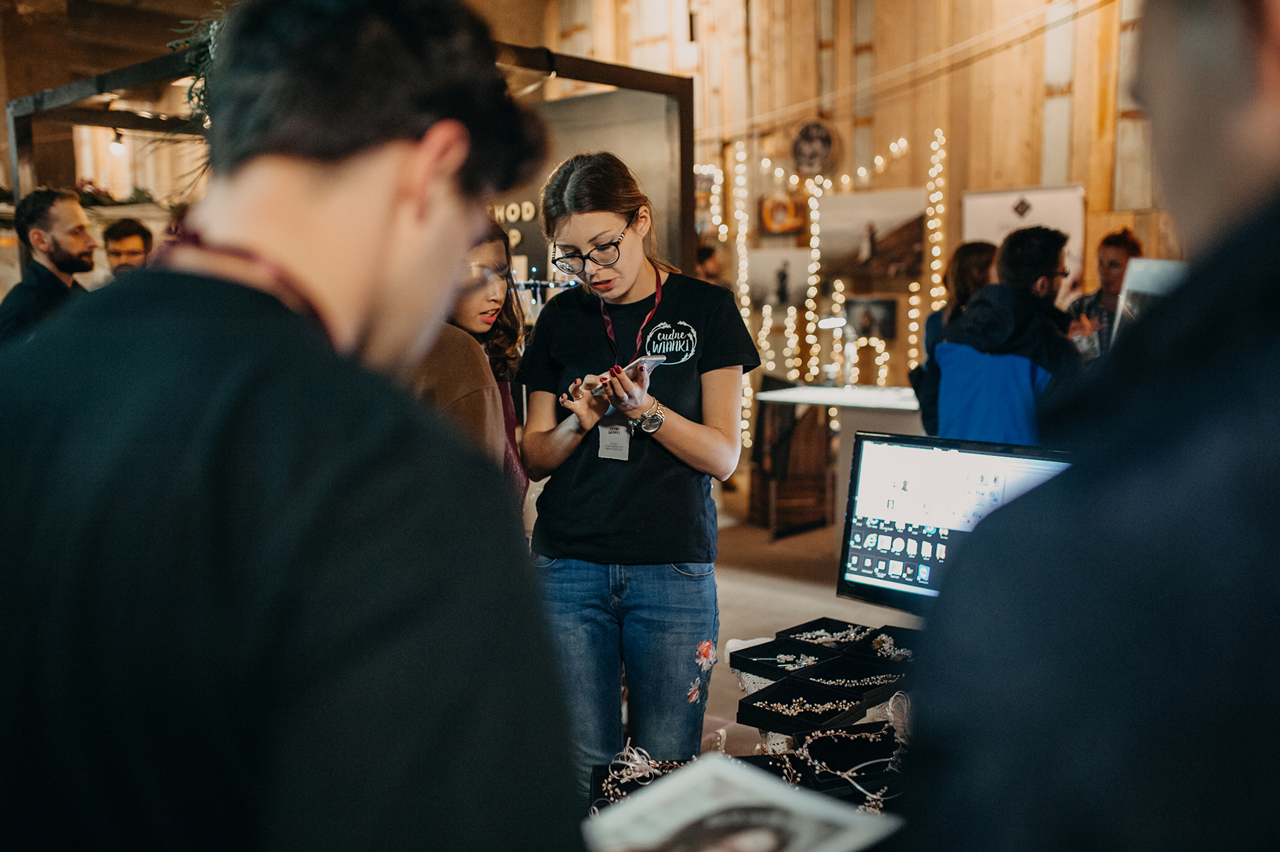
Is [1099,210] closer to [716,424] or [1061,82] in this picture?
[1061,82]

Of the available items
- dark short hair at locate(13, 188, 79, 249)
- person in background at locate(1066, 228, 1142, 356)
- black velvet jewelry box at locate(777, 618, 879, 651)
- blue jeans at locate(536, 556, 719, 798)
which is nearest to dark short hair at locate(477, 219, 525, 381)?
blue jeans at locate(536, 556, 719, 798)

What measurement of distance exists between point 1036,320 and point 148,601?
3.38m

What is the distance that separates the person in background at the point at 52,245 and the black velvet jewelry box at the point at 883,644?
3649mm

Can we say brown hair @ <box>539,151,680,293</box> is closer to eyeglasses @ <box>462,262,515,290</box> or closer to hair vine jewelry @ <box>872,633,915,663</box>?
eyeglasses @ <box>462,262,515,290</box>

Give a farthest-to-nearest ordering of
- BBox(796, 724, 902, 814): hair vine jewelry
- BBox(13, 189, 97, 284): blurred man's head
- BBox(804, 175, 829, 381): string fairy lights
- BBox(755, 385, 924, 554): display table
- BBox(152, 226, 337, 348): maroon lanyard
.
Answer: BBox(804, 175, 829, 381): string fairy lights, BBox(755, 385, 924, 554): display table, BBox(13, 189, 97, 284): blurred man's head, BBox(796, 724, 902, 814): hair vine jewelry, BBox(152, 226, 337, 348): maroon lanyard

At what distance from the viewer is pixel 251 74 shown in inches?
22.8

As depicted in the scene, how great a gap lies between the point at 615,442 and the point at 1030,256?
7.21ft

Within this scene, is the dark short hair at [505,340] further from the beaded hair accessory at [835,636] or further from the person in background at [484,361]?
the beaded hair accessory at [835,636]

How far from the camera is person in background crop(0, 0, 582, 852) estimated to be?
1.49ft

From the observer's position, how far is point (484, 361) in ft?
6.55

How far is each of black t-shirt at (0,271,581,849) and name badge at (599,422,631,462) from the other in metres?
1.46

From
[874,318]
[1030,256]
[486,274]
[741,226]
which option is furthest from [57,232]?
[874,318]

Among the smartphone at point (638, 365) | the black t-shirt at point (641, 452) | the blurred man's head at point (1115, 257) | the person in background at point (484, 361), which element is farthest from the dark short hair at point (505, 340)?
the blurred man's head at point (1115, 257)

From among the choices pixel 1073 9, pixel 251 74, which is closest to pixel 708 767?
pixel 251 74
